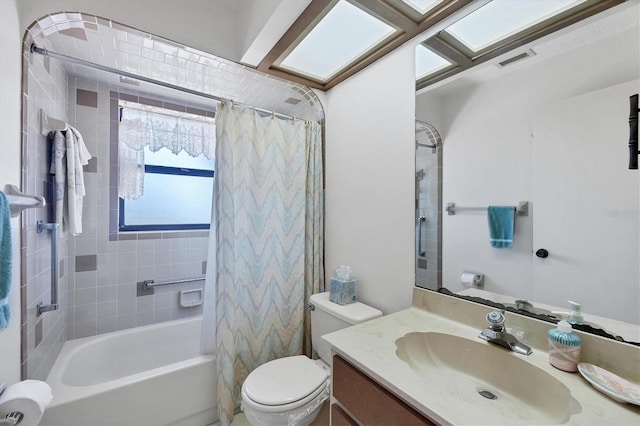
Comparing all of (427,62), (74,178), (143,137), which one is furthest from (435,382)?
(143,137)

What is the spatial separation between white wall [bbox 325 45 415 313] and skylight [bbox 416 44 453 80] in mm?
44

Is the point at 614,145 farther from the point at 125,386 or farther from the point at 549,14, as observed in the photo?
the point at 125,386

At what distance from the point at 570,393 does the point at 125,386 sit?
1.92 metres

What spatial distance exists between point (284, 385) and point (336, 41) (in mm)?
1923

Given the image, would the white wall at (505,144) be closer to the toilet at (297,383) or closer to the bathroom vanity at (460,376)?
the bathroom vanity at (460,376)

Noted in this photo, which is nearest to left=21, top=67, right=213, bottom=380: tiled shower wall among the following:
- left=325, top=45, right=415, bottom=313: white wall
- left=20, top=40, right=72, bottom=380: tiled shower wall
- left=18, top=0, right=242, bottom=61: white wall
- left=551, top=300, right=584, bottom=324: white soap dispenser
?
left=20, top=40, right=72, bottom=380: tiled shower wall

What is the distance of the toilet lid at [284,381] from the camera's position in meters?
1.25

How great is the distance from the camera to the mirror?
0.82 meters

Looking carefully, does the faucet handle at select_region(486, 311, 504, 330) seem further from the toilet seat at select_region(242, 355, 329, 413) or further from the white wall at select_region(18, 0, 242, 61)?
the white wall at select_region(18, 0, 242, 61)

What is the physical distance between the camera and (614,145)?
836 millimetres

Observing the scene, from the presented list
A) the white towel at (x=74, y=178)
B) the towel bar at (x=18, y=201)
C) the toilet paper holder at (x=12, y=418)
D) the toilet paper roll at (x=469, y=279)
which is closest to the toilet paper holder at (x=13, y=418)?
the toilet paper holder at (x=12, y=418)

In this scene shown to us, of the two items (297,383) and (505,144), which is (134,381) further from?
(505,144)

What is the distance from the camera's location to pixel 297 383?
1.35m

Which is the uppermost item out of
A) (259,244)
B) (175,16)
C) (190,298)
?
(175,16)
